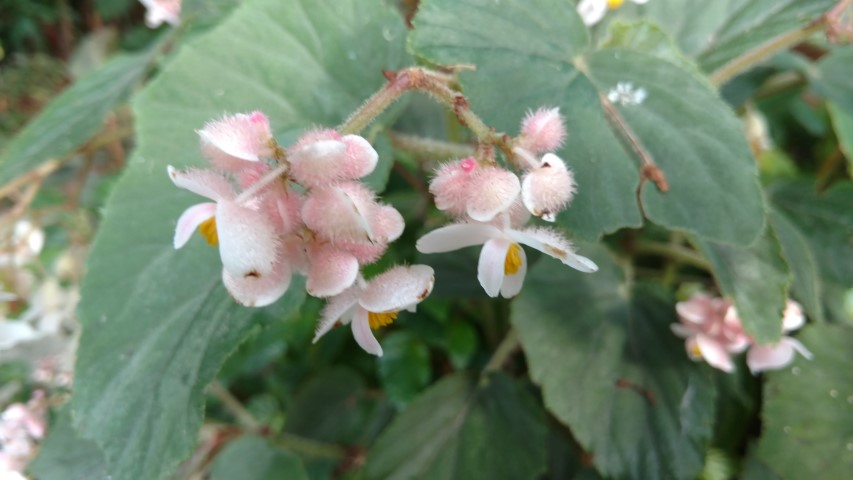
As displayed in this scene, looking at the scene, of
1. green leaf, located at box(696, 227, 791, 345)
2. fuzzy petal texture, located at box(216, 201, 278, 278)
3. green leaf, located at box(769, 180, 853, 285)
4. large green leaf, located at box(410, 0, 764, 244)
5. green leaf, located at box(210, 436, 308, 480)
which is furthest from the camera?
green leaf, located at box(769, 180, 853, 285)

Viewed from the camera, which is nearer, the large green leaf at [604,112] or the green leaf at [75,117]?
the large green leaf at [604,112]

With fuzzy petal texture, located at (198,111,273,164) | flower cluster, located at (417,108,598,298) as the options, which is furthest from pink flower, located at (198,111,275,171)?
flower cluster, located at (417,108,598,298)

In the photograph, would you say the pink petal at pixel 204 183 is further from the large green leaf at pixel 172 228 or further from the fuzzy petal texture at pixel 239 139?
the large green leaf at pixel 172 228

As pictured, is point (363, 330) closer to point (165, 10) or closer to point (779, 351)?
point (779, 351)

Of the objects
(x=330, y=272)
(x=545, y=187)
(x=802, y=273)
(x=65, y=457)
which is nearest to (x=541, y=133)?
(x=545, y=187)

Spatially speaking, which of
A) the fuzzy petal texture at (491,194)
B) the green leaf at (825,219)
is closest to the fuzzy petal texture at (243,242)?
the fuzzy petal texture at (491,194)

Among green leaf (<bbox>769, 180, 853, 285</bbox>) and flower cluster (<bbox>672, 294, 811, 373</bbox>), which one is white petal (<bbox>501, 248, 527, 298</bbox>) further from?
green leaf (<bbox>769, 180, 853, 285</bbox>)

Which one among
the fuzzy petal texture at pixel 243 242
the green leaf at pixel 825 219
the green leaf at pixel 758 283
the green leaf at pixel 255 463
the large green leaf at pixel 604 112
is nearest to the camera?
the fuzzy petal texture at pixel 243 242
